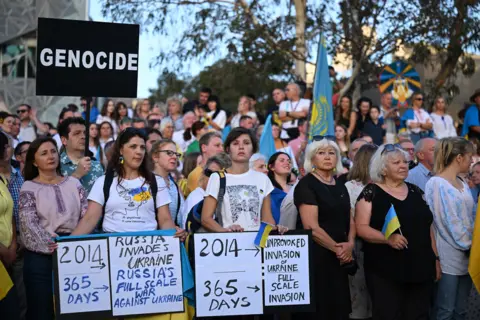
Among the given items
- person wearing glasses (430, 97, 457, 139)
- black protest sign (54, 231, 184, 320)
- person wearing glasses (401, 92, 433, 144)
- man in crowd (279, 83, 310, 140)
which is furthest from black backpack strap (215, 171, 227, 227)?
person wearing glasses (430, 97, 457, 139)

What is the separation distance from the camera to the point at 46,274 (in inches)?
307

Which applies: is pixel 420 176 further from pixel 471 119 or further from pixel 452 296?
pixel 471 119

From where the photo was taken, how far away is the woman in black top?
26.5ft

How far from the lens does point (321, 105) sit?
506 inches

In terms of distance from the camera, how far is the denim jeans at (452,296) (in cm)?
886

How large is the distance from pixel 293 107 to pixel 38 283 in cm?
851

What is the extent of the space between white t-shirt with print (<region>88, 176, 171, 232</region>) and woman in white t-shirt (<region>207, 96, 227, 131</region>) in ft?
29.0

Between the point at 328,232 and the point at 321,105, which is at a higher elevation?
the point at 321,105

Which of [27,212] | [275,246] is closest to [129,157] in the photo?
[27,212]

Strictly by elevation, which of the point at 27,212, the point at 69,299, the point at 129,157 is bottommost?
the point at 69,299

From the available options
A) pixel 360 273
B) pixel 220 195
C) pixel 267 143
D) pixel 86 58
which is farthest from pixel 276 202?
pixel 267 143

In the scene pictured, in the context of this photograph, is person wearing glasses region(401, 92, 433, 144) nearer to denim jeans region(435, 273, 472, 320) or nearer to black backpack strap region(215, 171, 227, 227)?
denim jeans region(435, 273, 472, 320)

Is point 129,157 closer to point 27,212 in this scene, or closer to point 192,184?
point 27,212

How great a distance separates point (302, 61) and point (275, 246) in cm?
1450
